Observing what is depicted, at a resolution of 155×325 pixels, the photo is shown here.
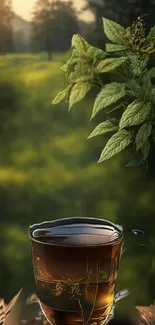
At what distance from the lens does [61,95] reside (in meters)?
0.96

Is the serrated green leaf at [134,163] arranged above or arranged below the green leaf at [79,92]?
below

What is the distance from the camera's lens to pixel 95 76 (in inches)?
38.0

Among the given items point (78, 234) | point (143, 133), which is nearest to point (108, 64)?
point (143, 133)

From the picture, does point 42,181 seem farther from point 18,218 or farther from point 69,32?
point 69,32

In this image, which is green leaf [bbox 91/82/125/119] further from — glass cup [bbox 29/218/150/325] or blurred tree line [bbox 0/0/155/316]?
glass cup [bbox 29/218/150/325]

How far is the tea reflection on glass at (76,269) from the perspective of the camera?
916 mm

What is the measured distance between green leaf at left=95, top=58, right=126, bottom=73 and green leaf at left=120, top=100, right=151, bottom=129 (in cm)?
7

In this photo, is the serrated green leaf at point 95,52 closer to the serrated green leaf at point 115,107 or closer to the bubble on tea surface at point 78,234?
the serrated green leaf at point 115,107

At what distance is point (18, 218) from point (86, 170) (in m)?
0.15

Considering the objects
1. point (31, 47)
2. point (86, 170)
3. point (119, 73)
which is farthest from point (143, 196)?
point (31, 47)

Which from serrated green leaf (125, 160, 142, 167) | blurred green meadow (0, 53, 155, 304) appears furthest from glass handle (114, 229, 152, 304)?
serrated green leaf (125, 160, 142, 167)

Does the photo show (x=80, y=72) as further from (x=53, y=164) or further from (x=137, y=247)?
(x=137, y=247)

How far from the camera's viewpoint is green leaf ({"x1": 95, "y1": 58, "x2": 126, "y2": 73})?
95 cm

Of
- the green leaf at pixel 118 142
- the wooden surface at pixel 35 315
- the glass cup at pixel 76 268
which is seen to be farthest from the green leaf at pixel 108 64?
the wooden surface at pixel 35 315
